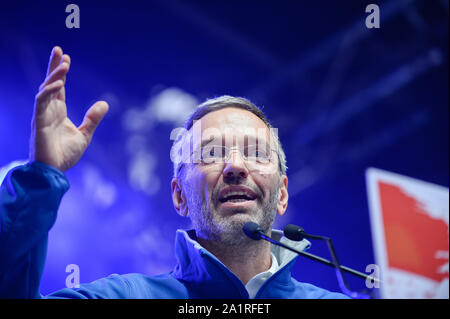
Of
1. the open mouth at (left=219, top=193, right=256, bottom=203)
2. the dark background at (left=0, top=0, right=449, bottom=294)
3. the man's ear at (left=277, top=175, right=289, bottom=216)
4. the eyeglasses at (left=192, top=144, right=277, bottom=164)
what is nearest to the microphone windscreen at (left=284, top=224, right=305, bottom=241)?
the open mouth at (left=219, top=193, right=256, bottom=203)

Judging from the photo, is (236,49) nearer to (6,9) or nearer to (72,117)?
(72,117)

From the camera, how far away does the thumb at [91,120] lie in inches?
60.9

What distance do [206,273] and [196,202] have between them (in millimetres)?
355

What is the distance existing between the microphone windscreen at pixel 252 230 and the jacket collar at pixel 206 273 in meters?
0.16

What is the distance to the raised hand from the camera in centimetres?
135

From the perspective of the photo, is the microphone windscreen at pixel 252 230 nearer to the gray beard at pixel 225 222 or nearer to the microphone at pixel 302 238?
the microphone at pixel 302 238

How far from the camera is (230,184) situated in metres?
1.85

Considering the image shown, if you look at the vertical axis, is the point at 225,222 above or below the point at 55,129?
below

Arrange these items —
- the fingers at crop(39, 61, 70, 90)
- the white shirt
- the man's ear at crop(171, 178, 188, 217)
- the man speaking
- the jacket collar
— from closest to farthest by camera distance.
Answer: the man speaking → the fingers at crop(39, 61, 70, 90) → the jacket collar → the white shirt → the man's ear at crop(171, 178, 188, 217)

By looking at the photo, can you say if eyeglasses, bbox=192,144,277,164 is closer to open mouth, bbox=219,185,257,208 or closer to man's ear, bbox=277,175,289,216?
open mouth, bbox=219,185,257,208

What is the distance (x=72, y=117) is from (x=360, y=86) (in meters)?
3.24

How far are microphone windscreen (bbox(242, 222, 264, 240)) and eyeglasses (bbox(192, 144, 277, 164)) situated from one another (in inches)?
14.7

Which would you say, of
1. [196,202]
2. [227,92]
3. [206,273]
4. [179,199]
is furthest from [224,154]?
[227,92]

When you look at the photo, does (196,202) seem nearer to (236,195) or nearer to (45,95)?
(236,195)
